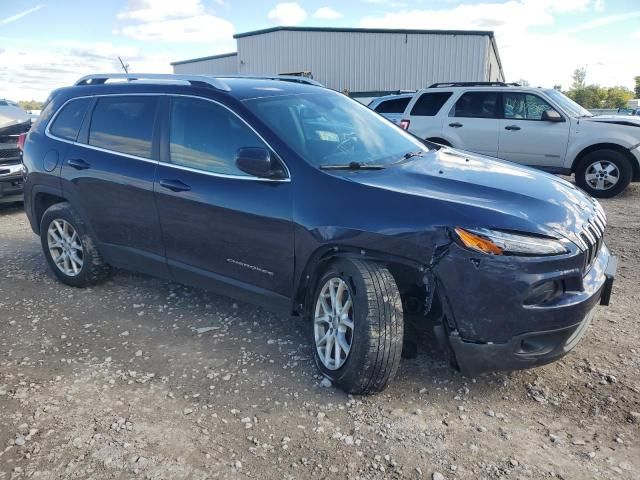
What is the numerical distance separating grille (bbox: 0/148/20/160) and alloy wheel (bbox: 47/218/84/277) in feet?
12.5

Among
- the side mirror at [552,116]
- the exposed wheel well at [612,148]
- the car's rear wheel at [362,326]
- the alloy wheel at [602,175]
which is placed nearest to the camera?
the car's rear wheel at [362,326]

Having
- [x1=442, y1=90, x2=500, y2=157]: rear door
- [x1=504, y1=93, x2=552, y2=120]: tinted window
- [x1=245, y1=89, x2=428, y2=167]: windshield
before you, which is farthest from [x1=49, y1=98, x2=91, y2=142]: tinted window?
[x1=504, y1=93, x2=552, y2=120]: tinted window

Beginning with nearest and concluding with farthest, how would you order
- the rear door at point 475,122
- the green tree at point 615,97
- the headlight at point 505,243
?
1. the headlight at point 505,243
2. the rear door at point 475,122
3. the green tree at point 615,97

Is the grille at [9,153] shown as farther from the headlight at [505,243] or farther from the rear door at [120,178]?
the headlight at [505,243]

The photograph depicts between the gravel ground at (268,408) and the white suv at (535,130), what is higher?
the white suv at (535,130)

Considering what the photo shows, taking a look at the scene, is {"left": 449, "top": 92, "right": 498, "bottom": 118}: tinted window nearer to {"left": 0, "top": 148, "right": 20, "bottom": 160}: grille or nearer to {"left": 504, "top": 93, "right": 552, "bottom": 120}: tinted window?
{"left": 504, "top": 93, "right": 552, "bottom": 120}: tinted window

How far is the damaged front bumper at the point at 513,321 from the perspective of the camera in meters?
2.60

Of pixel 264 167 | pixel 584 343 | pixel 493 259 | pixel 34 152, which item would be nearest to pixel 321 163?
pixel 264 167

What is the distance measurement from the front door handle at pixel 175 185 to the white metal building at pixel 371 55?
77.3 feet

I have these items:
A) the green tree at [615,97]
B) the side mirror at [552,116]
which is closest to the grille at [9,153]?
the side mirror at [552,116]

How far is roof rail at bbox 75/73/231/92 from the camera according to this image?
3734mm

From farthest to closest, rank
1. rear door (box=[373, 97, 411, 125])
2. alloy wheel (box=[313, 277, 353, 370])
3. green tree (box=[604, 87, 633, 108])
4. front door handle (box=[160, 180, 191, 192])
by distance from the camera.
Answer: green tree (box=[604, 87, 633, 108]), rear door (box=[373, 97, 411, 125]), front door handle (box=[160, 180, 191, 192]), alloy wheel (box=[313, 277, 353, 370])

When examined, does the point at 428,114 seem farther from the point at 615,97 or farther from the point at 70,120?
the point at 615,97

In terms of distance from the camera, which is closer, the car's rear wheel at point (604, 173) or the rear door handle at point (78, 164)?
the rear door handle at point (78, 164)
